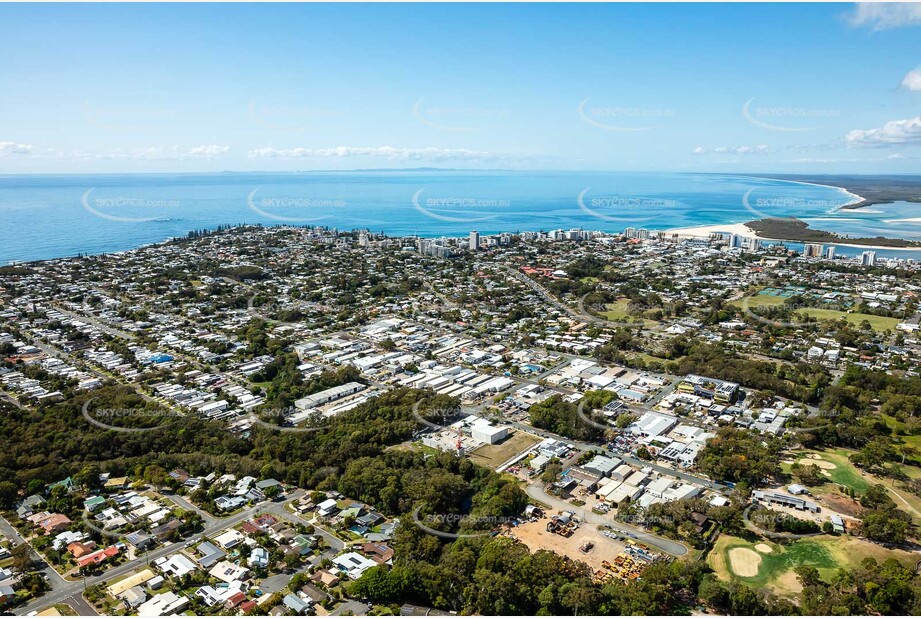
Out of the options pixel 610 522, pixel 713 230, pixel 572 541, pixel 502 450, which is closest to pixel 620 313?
pixel 502 450

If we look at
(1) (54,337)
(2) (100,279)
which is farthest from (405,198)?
(1) (54,337)

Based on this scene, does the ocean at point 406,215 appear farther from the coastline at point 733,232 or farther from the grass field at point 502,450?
the grass field at point 502,450

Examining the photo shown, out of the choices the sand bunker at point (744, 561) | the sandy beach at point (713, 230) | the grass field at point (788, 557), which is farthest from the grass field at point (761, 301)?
the sandy beach at point (713, 230)

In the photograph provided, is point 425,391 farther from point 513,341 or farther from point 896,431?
point 896,431

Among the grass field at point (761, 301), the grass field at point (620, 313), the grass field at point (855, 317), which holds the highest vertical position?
the grass field at point (761, 301)

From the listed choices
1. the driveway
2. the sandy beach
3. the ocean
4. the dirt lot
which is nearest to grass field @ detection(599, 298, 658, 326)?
the driveway

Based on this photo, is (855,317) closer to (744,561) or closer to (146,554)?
(744,561)

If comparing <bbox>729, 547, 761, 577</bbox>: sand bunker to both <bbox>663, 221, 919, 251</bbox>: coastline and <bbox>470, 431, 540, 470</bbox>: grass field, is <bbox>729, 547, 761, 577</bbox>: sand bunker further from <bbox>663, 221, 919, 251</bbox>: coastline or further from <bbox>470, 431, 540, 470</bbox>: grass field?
<bbox>663, 221, 919, 251</bbox>: coastline

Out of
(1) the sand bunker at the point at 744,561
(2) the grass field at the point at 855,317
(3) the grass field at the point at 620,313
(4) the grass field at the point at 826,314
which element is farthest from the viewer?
(3) the grass field at the point at 620,313
